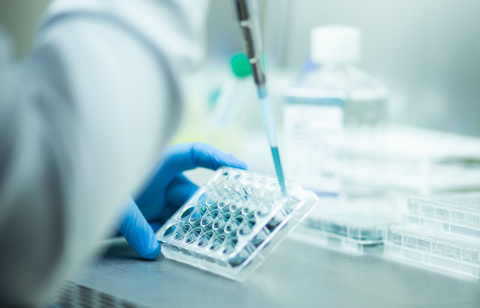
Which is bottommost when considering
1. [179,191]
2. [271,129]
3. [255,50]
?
[179,191]

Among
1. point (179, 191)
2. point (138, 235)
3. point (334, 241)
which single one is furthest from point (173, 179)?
point (334, 241)

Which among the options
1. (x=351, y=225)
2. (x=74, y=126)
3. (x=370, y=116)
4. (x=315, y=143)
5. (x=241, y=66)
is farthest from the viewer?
(x=241, y=66)

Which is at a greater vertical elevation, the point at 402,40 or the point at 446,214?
the point at 402,40

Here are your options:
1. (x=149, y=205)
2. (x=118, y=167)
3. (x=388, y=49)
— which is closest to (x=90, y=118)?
(x=118, y=167)

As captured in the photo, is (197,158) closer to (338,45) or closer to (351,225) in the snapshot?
(351,225)

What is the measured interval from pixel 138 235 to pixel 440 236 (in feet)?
1.42

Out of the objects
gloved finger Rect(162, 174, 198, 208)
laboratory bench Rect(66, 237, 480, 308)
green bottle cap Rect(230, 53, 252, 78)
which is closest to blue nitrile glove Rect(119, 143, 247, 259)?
gloved finger Rect(162, 174, 198, 208)

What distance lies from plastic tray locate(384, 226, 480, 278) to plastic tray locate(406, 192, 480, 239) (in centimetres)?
1

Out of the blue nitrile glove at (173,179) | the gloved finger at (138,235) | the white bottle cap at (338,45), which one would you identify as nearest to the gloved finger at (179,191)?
the blue nitrile glove at (173,179)

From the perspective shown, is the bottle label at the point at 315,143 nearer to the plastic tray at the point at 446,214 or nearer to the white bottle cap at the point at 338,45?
the white bottle cap at the point at 338,45

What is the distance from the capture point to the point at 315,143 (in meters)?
0.98

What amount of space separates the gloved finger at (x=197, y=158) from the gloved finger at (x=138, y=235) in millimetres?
137

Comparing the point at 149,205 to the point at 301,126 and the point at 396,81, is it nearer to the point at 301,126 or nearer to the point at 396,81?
the point at 301,126

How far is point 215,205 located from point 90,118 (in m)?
0.35
